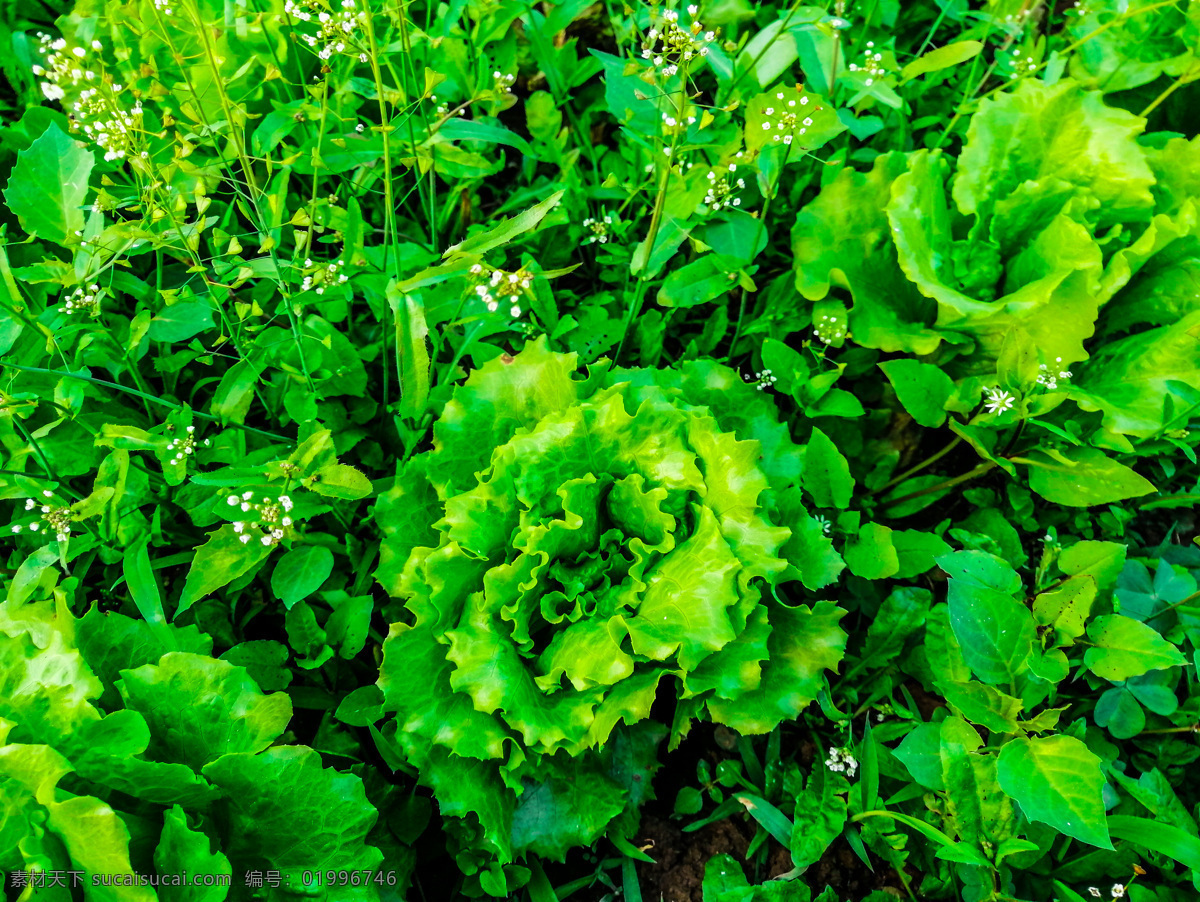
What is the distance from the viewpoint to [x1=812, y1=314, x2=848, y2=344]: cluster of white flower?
2.44 m

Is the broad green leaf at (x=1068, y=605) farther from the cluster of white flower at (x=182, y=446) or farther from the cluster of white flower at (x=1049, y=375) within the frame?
the cluster of white flower at (x=182, y=446)

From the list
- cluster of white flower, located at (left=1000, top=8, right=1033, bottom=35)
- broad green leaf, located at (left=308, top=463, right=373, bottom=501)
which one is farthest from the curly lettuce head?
cluster of white flower, located at (left=1000, top=8, right=1033, bottom=35)

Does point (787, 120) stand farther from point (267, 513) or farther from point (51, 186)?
point (51, 186)

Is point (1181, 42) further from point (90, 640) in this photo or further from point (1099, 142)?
point (90, 640)

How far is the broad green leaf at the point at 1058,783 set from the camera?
1729mm

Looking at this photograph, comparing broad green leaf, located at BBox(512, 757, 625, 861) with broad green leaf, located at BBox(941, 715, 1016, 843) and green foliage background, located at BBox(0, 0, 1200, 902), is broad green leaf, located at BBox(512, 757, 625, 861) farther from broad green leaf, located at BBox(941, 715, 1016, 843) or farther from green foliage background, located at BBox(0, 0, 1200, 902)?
broad green leaf, located at BBox(941, 715, 1016, 843)

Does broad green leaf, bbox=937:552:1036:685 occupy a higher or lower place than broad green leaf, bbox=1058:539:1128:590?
higher

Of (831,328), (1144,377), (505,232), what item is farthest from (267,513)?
(1144,377)

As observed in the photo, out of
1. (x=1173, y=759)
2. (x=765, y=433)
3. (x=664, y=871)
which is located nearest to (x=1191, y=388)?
(x=1173, y=759)

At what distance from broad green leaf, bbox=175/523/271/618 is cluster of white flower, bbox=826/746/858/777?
156 centimetres

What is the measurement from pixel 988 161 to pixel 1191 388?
2.89 ft

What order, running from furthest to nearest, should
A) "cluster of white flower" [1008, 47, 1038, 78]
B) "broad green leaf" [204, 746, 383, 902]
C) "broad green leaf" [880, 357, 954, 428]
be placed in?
"cluster of white flower" [1008, 47, 1038, 78] < "broad green leaf" [880, 357, 954, 428] < "broad green leaf" [204, 746, 383, 902]

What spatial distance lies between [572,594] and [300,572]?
2.24 feet

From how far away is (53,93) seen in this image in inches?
60.8
